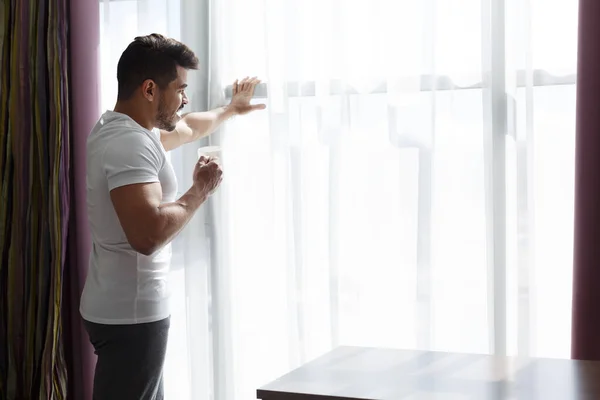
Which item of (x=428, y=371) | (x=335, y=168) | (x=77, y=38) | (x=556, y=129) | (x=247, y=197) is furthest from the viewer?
(x=77, y=38)

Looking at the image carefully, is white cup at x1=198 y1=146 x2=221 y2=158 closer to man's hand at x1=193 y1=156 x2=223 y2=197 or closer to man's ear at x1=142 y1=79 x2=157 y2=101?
man's hand at x1=193 y1=156 x2=223 y2=197

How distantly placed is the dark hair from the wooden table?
0.89 metres

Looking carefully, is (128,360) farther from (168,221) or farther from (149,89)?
(149,89)

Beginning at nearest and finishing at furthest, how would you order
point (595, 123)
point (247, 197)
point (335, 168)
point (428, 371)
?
point (428, 371) < point (595, 123) < point (335, 168) < point (247, 197)

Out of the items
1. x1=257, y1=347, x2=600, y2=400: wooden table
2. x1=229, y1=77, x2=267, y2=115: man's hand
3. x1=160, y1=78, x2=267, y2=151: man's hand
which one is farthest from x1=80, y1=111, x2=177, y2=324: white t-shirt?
x1=257, y1=347, x2=600, y2=400: wooden table

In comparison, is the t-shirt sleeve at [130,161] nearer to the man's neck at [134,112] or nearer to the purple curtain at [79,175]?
the man's neck at [134,112]

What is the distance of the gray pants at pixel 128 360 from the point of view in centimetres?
213

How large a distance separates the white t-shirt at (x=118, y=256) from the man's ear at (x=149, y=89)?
0.09 metres

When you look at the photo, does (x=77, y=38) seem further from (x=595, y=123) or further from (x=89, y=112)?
(x=595, y=123)

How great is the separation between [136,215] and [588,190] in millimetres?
1158

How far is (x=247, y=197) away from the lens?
263 cm

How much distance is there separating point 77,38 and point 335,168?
3.46ft

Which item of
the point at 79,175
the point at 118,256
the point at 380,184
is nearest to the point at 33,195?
the point at 79,175

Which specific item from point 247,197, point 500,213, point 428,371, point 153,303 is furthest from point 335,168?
point 428,371
